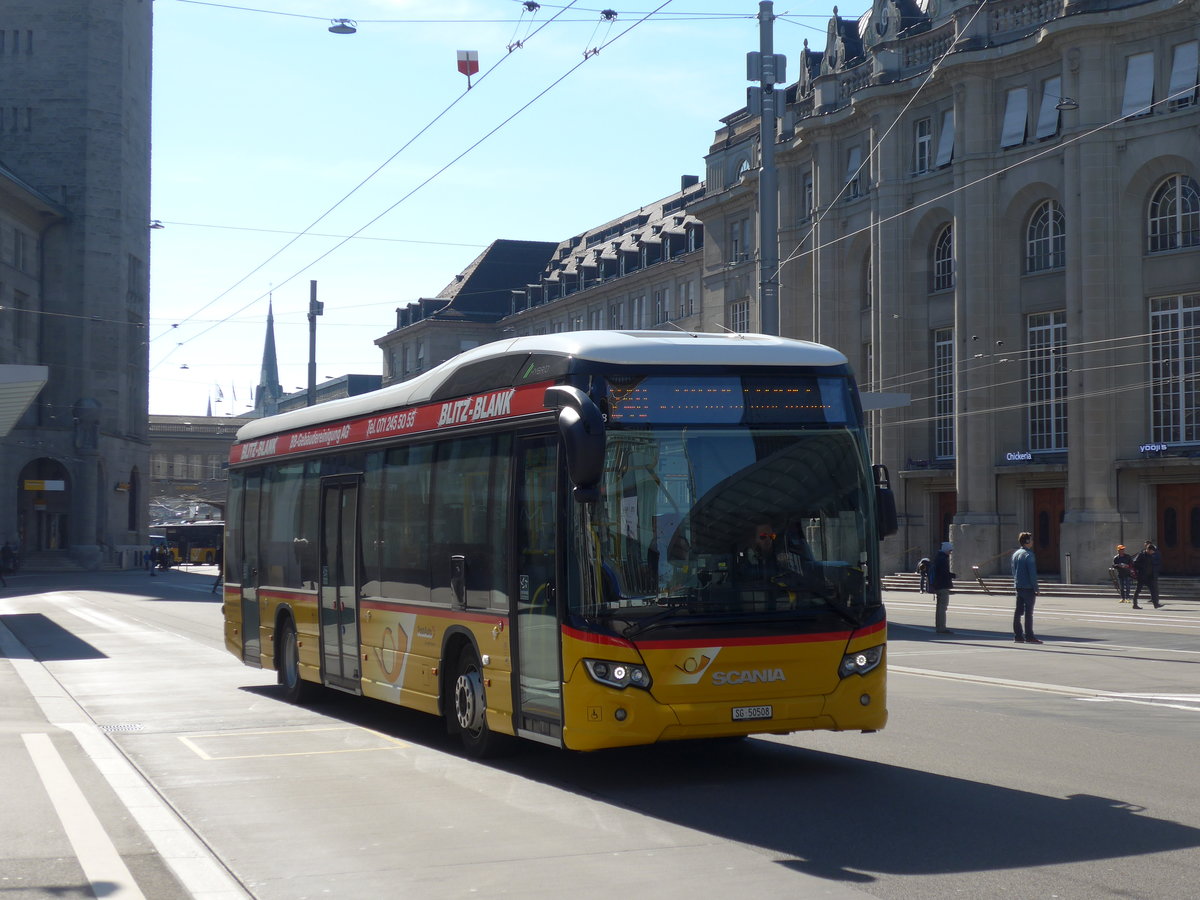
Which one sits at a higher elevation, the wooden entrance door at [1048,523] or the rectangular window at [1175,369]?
the rectangular window at [1175,369]

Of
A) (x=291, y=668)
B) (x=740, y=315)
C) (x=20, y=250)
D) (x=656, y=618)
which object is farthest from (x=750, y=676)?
(x=20, y=250)

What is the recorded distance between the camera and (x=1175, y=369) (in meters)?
45.8

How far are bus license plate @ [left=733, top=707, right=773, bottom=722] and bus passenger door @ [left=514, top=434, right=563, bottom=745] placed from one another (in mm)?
1120

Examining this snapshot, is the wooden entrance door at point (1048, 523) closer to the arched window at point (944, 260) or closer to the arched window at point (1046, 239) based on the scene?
the arched window at point (1046, 239)

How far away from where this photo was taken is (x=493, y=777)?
1055 centimetres

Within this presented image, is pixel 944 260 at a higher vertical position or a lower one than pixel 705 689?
higher

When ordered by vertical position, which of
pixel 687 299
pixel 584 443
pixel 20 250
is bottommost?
pixel 584 443

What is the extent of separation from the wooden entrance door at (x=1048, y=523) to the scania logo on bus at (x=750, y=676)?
43.0 m

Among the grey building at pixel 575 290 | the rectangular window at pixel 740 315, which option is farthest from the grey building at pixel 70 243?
the rectangular window at pixel 740 315

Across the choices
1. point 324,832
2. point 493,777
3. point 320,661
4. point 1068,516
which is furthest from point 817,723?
point 1068,516

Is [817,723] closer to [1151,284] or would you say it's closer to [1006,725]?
[1006,725]

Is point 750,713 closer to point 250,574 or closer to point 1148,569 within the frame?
point 250,574

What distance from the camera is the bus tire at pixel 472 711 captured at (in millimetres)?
11227

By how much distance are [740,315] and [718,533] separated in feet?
201
